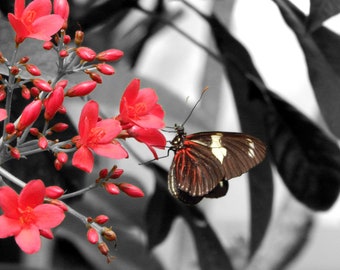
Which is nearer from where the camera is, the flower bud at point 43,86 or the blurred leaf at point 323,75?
the flower bud at point 43,86

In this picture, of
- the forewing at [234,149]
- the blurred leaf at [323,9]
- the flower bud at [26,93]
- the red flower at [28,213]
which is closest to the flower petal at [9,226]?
the red flower at [28,213]

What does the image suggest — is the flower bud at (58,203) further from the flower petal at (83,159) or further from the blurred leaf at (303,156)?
the blurred leaf at (303,156)

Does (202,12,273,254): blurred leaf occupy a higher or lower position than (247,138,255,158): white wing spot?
lower

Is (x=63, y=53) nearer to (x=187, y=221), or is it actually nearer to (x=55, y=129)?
(x=55, y=129)

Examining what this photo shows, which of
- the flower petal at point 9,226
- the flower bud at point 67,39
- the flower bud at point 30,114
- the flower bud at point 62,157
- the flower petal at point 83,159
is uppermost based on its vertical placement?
the flower bud at point 67,39

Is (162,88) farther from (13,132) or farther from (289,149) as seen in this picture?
(13,132)

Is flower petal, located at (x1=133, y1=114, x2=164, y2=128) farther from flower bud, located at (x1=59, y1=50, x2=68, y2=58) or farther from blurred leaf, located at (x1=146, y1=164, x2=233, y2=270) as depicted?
blurred leaf, located at (x1=146, y1=164, x2=233, y2=270)

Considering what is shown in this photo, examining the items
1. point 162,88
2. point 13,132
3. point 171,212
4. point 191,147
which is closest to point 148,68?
point 162,88

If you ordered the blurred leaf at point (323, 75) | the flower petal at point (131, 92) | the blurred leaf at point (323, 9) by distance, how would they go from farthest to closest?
the blurred leaf at point (323, 75) → the blurred leaf at point (323, 9) → the flower petal at point (131, 92)

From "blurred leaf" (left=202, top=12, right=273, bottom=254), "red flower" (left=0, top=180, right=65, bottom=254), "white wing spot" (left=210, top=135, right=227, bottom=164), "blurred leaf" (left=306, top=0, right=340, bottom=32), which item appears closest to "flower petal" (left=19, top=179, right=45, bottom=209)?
"red flower" (left=0, top=180, right=65, bottom=254)

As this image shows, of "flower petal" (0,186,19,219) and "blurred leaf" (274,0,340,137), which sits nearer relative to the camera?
"flower petal" (0,186,19,219)
